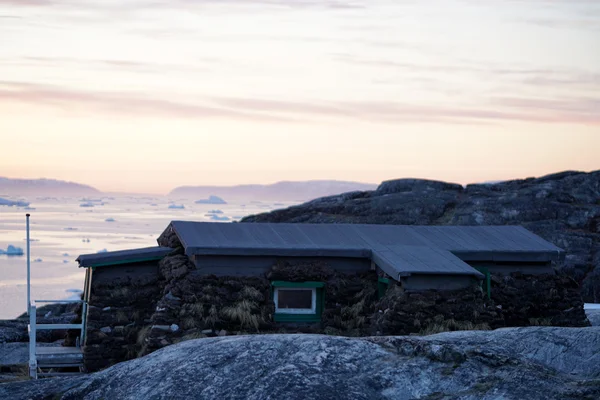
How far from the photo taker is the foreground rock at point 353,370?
32.1 feet

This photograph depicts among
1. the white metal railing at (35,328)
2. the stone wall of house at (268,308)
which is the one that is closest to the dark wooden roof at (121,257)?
the stone wall of house at (268,308)

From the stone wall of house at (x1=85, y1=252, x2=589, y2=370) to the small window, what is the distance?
34cm

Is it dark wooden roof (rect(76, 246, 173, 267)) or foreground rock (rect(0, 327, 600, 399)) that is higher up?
dark wooden roof (rect(76, 246, 173, 267))

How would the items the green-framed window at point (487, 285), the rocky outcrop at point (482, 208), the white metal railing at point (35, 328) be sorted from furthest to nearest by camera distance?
the rocky outcrop at point (482, 208) < the green-framed window at point (487, 285) < the white metal railing at point (35, 328)

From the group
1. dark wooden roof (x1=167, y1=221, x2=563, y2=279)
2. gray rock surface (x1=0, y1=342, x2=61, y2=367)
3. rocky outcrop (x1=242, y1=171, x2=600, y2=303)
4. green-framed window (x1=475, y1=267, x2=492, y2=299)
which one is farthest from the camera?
rocky outcrop (x1=242, y1=171, x2=600, y2=303)

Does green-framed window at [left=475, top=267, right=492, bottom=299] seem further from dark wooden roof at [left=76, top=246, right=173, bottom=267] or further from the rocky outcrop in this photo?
the rocky outcrop

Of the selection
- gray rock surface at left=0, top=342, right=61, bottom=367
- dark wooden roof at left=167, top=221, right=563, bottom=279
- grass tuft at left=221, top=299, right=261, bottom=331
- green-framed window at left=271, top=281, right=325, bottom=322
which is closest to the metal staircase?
gray rock surface at left=0, top=342, right=61, bottom=367

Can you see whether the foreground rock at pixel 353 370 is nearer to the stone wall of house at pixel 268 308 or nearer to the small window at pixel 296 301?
the stone wall of house at pixel 268 308

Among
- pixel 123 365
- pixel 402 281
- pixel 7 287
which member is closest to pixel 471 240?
pixel 402 281

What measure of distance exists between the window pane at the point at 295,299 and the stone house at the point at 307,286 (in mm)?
337

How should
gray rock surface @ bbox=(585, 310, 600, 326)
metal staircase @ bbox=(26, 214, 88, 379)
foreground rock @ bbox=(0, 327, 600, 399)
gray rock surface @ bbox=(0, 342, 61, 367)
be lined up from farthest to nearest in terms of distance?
1. gray rock surface @ bbox=(585, 310, 600, 326)
2. gray rock surface @ bbox=(0, 342, 61, 367)
3. metal staircase @ bbox=(26, 214, 88, 379)
4. foreground rock @ bbox=(0, 327, 600, 399)

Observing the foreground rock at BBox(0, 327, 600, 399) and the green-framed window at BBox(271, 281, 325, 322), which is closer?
the foreground rock at BBox(0, 327, 600, 399)

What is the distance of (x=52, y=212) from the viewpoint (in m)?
154

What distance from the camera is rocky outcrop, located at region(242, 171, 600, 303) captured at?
36.2 metres
